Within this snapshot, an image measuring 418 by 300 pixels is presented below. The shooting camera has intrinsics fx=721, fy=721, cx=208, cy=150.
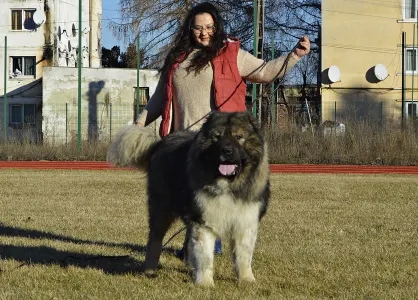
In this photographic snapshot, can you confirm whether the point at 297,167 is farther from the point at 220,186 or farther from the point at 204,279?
the point at 220,186

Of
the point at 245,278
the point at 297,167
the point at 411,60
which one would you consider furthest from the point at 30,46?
the point at 245,278

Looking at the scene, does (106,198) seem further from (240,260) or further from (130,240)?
(240,260)

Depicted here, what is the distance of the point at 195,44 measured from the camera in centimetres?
675

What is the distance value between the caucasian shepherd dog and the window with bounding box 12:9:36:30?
1604 inches

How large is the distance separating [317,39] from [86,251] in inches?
1570

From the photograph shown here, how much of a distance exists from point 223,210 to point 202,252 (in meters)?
0.39

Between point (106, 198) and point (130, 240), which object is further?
point (106, 198)

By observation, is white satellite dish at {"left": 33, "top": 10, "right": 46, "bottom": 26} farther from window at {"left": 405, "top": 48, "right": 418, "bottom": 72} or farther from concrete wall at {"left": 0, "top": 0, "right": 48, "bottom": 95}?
window at {"left": 405, "top": 48, "right": 418, "bottom": 72}

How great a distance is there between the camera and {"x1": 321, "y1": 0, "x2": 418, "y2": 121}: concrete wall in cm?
3666

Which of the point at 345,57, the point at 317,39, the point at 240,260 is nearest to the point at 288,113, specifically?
the point at 345,57

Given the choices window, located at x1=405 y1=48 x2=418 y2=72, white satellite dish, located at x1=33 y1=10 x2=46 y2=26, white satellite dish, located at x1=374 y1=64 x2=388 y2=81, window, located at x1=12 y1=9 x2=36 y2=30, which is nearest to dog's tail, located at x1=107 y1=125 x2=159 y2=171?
white satellite dish, located at x1=374 y1=64 x2=388 y2=81

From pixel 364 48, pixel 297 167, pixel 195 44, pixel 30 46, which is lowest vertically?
pixel 297 167

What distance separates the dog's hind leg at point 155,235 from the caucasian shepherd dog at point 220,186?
368 millimetres

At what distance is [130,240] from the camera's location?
28.6 feet
